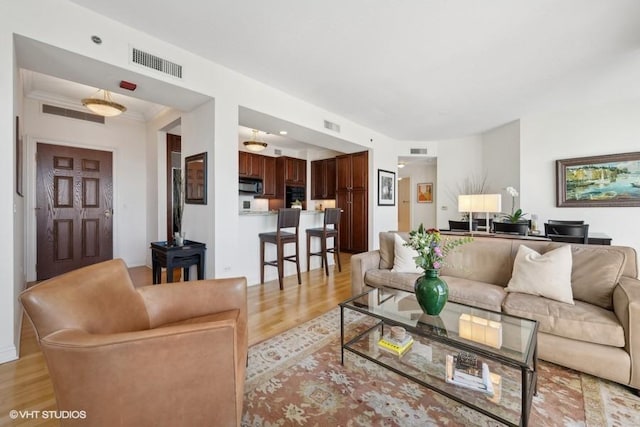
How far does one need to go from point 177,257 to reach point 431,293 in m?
2.53

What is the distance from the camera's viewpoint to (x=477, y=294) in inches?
83.4

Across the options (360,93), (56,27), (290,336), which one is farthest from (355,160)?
(56,27)

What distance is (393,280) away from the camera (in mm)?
2592

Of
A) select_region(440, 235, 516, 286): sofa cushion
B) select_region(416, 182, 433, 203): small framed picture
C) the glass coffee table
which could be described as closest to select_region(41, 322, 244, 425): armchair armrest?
the glass coffee table

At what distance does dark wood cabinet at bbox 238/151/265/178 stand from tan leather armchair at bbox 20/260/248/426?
521 cm

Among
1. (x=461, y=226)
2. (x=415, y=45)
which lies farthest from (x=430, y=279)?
(x=461, y=226)

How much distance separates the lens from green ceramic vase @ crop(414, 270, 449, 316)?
5.48ft

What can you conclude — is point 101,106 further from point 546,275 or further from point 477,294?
point 546,275

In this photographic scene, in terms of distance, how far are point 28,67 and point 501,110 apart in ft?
19.5

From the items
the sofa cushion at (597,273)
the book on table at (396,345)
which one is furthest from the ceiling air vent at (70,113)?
the sofa cushion at (597,273)

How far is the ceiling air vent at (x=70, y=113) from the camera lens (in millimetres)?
3859

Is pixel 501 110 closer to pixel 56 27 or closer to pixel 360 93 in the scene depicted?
pixel 360 93

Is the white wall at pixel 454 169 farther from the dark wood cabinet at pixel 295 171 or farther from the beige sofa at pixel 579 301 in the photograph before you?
the beige sofa at pixel 579 301

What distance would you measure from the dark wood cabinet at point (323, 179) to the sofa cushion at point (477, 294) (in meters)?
4.48
